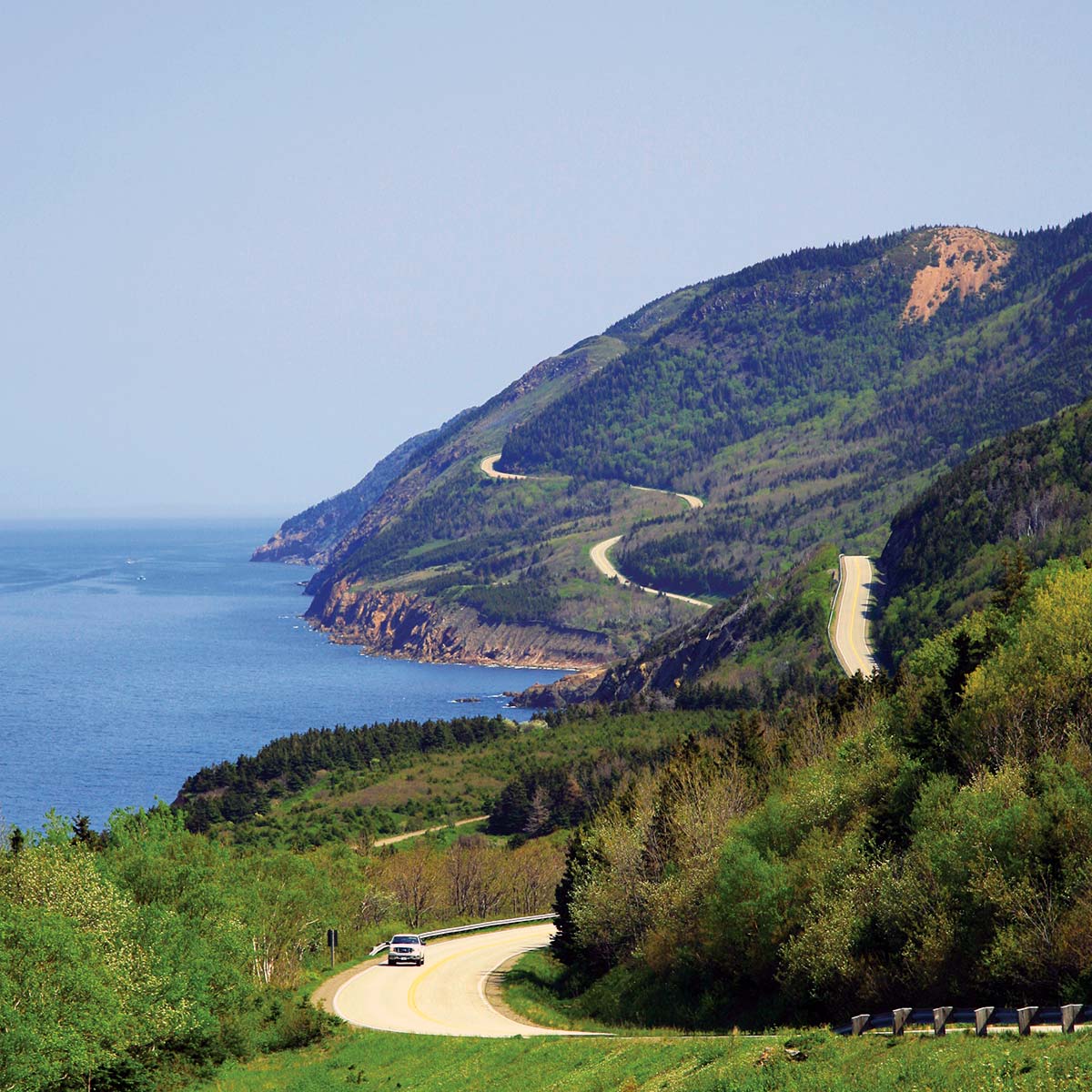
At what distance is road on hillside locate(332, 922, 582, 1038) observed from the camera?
165 feet

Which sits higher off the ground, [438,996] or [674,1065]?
[674,1065]

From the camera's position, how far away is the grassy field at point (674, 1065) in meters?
27.3

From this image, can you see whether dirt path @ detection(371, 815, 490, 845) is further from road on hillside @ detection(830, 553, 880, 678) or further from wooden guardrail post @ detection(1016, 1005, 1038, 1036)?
wooden guardrail post @ detection(1016, 1005, 1038, 1036)

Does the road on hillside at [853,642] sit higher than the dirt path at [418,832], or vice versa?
the road on hillside at [853,642]

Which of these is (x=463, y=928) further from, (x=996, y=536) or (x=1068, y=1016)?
(x=996, y=536)

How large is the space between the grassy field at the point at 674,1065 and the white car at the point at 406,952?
50.6ft

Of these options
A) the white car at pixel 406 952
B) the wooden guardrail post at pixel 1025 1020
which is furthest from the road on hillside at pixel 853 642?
the wooden guardrail post at pixel 1025 1020

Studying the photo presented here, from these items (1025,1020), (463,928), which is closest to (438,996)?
(463,928)

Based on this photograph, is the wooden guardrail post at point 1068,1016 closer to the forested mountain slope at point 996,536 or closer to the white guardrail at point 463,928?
the white guardrail at point 463,928

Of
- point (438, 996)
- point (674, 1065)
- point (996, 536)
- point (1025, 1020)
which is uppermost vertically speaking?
point (1025, 1020)

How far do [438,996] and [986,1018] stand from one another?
30.8 metres

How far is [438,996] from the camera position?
56281mm

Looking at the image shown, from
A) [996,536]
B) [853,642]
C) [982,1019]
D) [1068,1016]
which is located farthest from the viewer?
[996,536]

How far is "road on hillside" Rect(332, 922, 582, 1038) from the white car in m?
0.50
